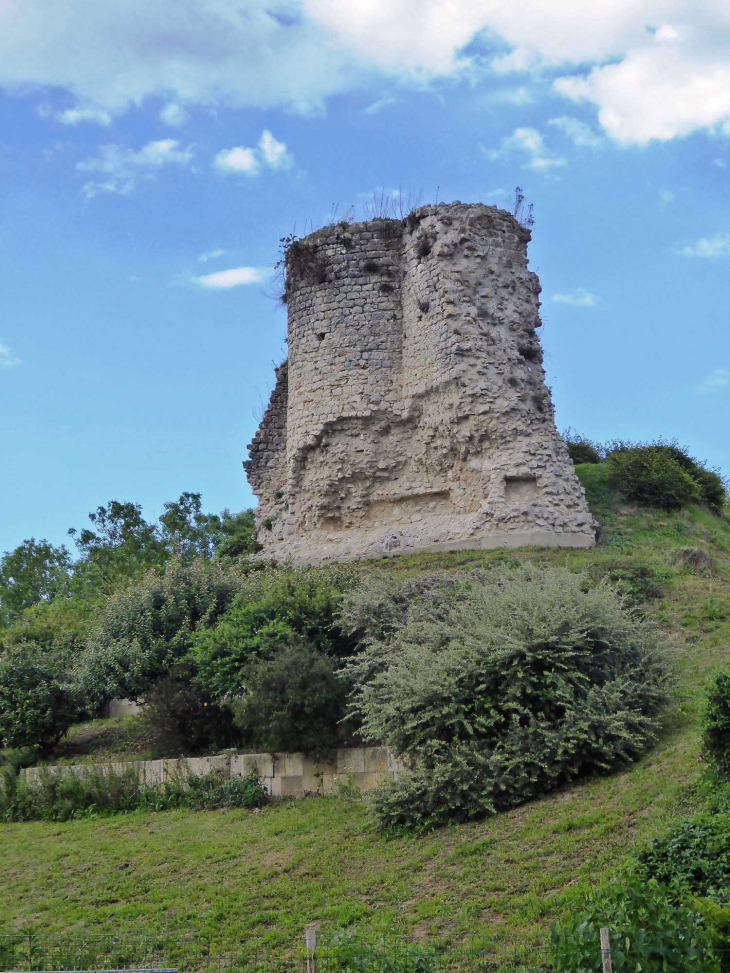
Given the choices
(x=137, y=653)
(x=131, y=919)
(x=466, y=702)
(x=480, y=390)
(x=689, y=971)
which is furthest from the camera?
(x=480, y=390)

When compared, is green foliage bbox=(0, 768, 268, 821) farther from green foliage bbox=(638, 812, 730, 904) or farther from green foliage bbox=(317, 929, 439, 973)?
green foliage bbox=(638, 812, 730, 904)

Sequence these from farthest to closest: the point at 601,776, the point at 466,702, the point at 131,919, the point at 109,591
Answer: the point at 109,591 → the point at 466,702 → the point at 601,776 → the point at 131,919

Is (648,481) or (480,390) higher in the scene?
(480,390)

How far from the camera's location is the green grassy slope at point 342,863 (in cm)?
805

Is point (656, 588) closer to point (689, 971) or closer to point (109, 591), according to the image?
point (689, 971)

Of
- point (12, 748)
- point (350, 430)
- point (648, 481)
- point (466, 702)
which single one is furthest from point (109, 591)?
point (466, 702)

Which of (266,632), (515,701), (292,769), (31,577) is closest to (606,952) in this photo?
(515,701)

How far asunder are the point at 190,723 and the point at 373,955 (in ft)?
25.6

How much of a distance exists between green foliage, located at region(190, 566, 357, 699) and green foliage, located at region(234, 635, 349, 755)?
0.51 m

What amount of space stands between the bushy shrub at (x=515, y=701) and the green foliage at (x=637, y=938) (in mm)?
3394

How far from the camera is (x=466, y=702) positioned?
35.8 feet

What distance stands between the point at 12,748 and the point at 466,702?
27.7 ft

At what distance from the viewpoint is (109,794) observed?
13781 mm

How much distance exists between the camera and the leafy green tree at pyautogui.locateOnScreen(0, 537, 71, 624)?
109 ft
